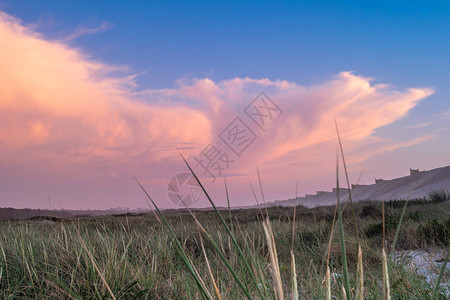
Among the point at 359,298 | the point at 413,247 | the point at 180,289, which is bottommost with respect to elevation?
the point at 413,247

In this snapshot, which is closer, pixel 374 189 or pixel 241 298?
pixel 241 298

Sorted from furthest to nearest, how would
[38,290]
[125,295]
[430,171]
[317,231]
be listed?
[430,171] < [317,231] < [38,290] < [125,295]

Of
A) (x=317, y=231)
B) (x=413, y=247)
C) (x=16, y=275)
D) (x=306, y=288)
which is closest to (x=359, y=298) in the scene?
(x=306, y=288)

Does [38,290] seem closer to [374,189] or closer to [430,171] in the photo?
[430,171]

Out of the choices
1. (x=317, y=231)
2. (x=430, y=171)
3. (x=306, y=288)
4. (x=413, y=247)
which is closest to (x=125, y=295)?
(x=306, y=288)

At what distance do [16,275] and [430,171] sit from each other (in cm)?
2915

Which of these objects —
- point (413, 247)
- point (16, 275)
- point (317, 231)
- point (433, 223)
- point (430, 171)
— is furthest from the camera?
point (430, 171)

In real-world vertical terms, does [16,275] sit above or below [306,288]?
above

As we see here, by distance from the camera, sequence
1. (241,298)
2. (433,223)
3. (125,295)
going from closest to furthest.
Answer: (241,298), (125,295), (433,223)

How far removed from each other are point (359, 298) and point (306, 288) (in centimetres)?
219

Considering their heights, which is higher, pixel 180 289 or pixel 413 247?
pixel 180 289

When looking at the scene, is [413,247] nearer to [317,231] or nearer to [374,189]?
[317,231]

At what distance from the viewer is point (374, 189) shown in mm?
32938

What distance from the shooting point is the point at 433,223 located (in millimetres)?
5230
